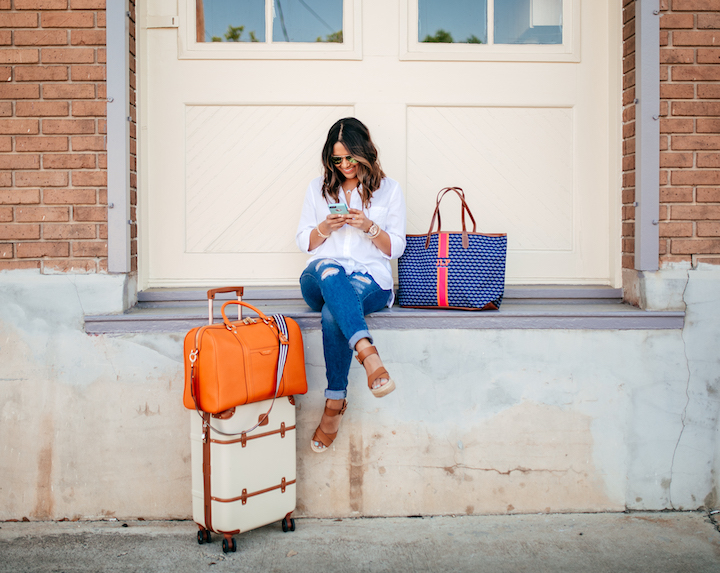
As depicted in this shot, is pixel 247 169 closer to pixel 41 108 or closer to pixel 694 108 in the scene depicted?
pixel 41 108

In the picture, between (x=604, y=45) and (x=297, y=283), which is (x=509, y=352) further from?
(x=604, y=45)

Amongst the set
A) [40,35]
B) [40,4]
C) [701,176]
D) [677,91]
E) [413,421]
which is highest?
[40,4]

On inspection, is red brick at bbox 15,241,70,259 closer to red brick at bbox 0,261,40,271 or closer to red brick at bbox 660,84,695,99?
red brick at bbox 0,261,40,271

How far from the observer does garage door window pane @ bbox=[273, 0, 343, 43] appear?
11.2ft

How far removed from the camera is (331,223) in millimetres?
2939

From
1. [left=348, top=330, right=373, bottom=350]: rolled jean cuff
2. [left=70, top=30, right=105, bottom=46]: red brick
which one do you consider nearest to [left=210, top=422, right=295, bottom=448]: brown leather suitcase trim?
[left=348, top=330, right=373, bottom=350]: rolled jean cuff

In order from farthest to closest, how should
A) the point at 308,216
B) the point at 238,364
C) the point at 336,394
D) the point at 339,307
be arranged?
the point at 308,216 < the point at 336,394 < the point at 339,307 < the point at 238,364

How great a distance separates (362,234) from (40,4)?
1.98 m

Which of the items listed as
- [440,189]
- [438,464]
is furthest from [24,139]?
[438,464]

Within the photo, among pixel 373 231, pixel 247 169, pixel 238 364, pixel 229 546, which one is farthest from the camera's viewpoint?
pixel 247 169

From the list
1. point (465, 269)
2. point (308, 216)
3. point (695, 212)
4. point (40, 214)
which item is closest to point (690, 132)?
point (695, 212)

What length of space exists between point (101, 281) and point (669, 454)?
9.91 feet

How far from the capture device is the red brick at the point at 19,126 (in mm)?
3039

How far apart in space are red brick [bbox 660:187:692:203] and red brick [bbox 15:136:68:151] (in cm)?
307
